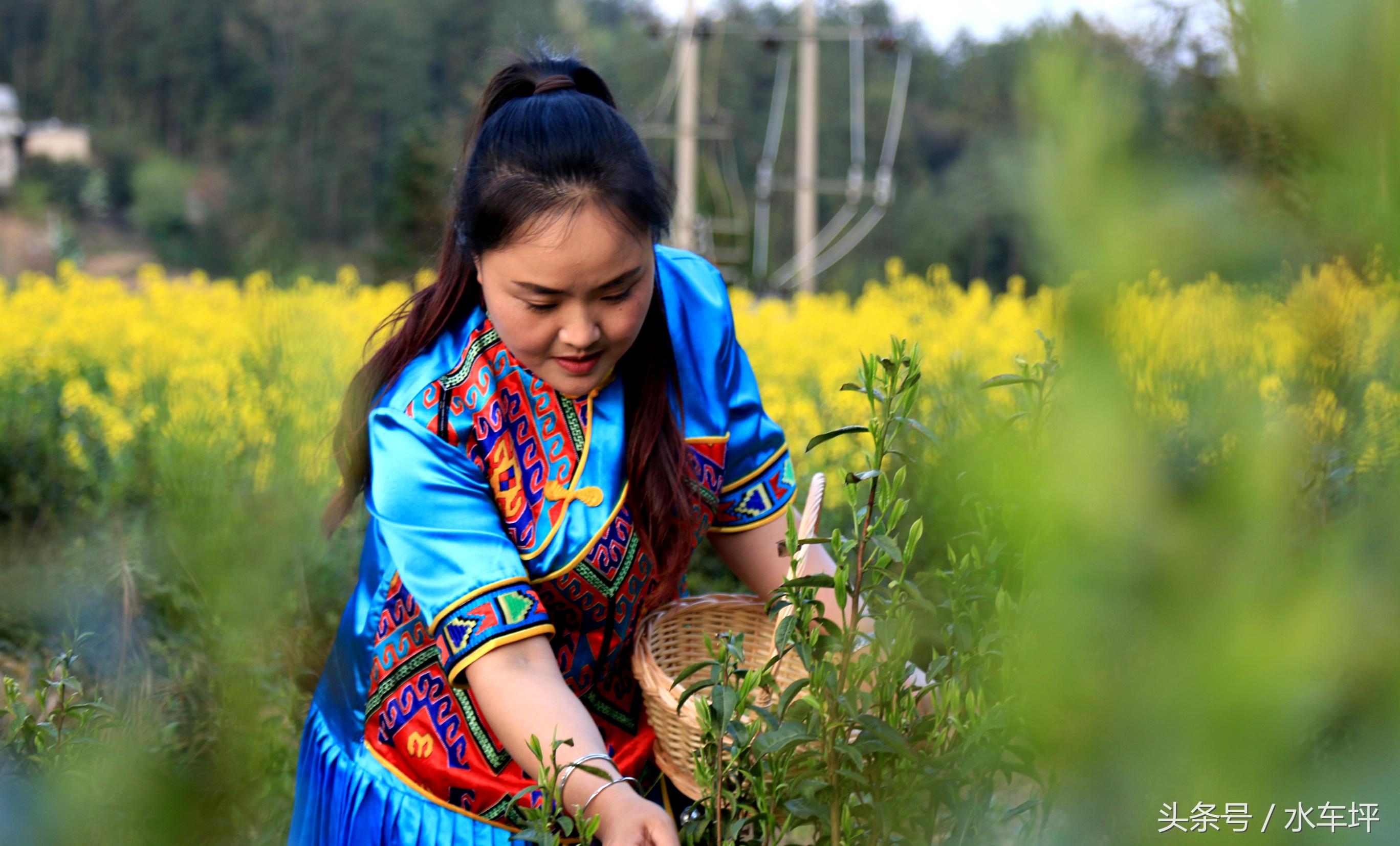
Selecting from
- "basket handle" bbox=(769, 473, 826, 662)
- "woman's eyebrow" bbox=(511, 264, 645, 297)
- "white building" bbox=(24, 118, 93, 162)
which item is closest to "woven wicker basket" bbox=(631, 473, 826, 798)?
"basket handle" bbox=(769, 473, 826, 662)

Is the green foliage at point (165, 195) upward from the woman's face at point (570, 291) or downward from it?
upward

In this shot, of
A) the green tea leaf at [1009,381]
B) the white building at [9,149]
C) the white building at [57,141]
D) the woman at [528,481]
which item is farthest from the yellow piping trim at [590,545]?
the white building at [57,141]

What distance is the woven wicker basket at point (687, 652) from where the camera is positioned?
1.23 m

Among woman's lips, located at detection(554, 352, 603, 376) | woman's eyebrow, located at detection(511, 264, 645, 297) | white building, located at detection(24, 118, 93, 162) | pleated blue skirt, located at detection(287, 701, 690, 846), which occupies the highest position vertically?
white building, located at detection(24, 118, 93, 162)

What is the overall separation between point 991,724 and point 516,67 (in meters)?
1.29

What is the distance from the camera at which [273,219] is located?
575 millimetres

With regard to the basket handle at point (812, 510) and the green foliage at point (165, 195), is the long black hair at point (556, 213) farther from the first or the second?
the green foliage at point (165, 195)

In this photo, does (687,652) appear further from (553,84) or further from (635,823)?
(553,84)

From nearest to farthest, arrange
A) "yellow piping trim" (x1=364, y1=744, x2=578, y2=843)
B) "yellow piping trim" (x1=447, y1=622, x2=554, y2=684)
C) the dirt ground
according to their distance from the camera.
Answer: "yellow piping trim" (x1=447, y1=622, x2=554, y2=684) < "yellow piping trim" (x1=364, y1=744, x2=578, y2=843) < the dirt ground

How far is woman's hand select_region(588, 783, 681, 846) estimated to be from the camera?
3.11 ft

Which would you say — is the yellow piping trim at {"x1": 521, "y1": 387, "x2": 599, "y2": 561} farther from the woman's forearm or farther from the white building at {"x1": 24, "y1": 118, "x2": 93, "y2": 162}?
the white building at {"x1": 24, "y1": 118, "x2": 93, "y2": 162}

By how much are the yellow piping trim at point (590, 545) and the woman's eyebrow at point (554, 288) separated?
301 mm

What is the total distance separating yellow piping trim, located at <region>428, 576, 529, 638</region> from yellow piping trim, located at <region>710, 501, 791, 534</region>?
→ 474 mm

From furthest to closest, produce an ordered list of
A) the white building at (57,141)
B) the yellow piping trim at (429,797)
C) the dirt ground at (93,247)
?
the white building at (57,141), the dirt ground at (93,247), the yellow piping trim at (429,797)
